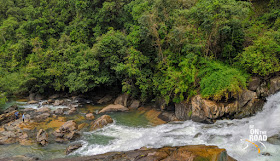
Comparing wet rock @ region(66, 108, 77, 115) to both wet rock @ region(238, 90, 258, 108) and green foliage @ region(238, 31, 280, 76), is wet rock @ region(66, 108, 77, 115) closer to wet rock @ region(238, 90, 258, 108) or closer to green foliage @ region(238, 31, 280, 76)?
wet rock @ region(238, 90, 258, 108)

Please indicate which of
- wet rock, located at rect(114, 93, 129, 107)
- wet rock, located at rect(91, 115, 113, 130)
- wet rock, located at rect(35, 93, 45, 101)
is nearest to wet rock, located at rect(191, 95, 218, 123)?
wet rock, located at rect(91, 115, 113, 130)

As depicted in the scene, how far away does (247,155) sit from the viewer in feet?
31.1

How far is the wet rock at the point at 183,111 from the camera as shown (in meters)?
15.2

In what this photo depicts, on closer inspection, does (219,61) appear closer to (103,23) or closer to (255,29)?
(255,29)

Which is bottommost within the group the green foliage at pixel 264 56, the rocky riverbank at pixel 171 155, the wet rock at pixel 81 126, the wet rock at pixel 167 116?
the wet rock at pixel 81 126

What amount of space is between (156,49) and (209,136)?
10237 millimetres

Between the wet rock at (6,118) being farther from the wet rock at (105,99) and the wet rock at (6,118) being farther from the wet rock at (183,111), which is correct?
the wet rock at (183,111)

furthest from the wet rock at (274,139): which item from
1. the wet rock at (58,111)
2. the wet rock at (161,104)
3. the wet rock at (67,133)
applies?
the wet rock at (58,111)

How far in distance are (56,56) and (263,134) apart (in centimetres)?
2535

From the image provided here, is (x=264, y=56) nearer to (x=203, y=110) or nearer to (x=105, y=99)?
(x=203, y=110)

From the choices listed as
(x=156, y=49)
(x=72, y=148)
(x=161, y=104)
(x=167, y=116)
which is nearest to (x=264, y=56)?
(x=167, y=116)

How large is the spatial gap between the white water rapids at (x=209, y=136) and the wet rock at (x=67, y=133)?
3.32 ft

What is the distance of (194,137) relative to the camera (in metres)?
12.1

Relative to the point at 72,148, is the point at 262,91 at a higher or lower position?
higher
